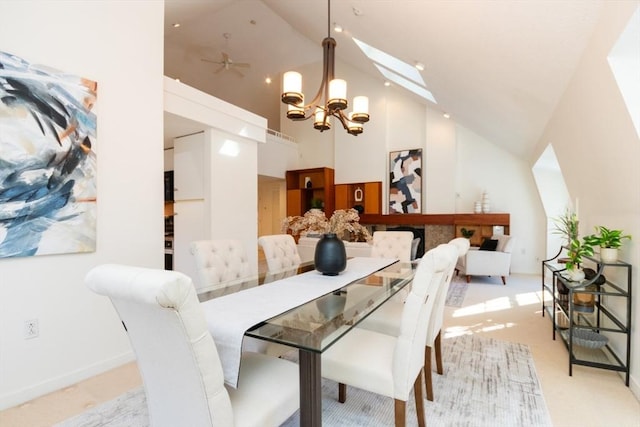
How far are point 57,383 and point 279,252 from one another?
1.74 metres

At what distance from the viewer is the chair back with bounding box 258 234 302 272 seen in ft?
8.99

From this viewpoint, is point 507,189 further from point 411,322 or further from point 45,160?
point 45,160

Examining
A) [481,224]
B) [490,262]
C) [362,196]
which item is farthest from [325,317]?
[362,196]

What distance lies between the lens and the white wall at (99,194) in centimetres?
190

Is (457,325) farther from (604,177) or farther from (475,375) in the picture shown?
(604,177)

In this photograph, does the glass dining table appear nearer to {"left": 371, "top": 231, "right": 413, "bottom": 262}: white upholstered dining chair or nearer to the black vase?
the black vase

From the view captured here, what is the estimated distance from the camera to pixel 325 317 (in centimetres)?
147

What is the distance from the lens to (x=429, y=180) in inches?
281

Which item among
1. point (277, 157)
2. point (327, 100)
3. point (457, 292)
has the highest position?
point (277, 157)

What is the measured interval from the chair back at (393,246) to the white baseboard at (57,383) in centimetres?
250

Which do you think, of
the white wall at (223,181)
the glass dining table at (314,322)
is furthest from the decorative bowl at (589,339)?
the white wall at (223,181)

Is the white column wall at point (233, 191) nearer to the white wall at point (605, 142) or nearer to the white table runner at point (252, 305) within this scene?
the white table runner at point (252, 305)

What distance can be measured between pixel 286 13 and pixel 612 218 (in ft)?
17.1

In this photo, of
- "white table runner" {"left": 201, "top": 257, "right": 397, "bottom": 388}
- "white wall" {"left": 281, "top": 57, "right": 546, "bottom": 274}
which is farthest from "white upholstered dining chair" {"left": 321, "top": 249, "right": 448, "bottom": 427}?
"white wall" {"left": 281, "top": 57, "right": 546, "bottom": 274}
